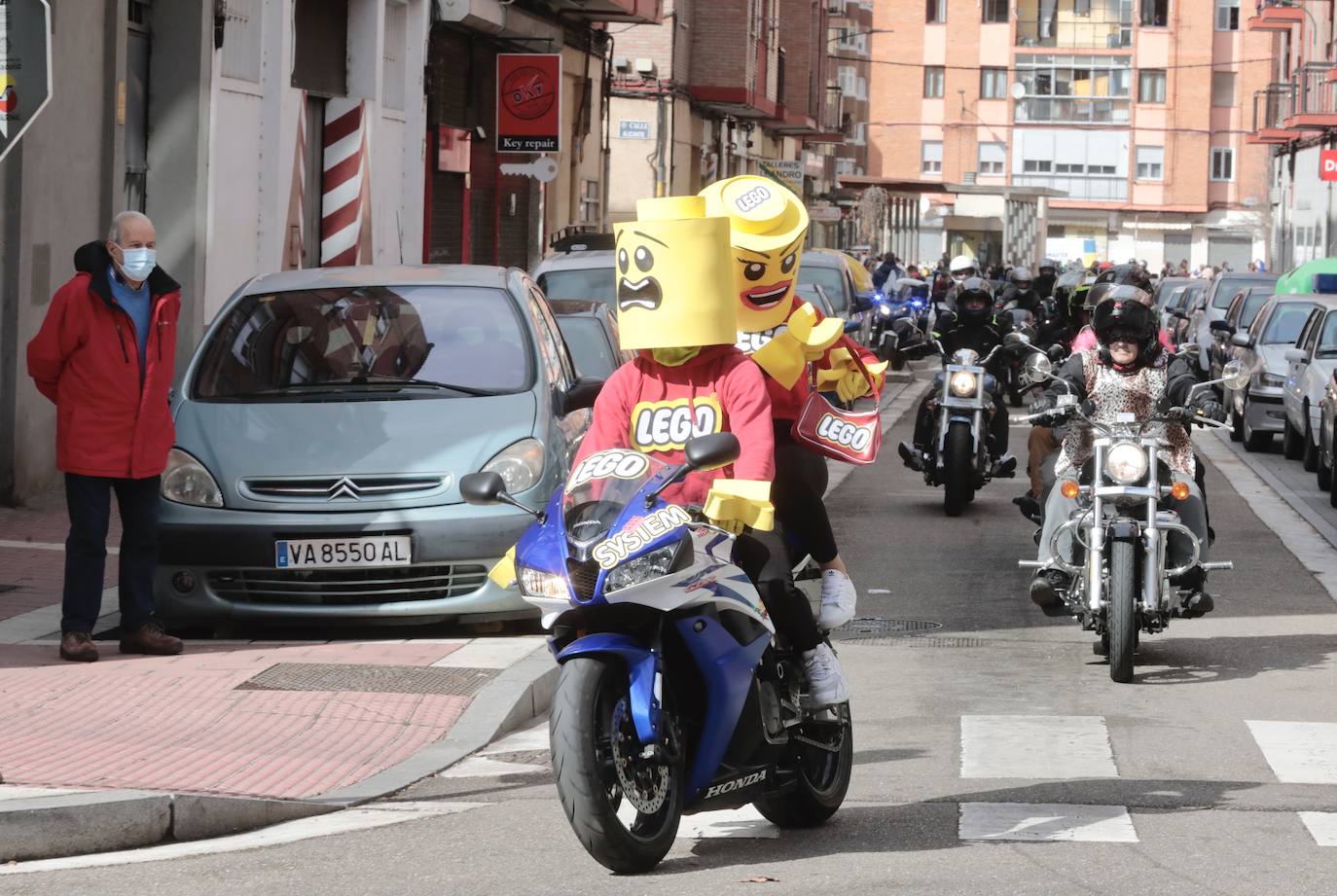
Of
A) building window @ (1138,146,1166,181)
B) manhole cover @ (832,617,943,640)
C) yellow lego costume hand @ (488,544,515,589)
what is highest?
building window @ (1138,146,1166,181)

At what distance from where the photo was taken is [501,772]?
7.77 m

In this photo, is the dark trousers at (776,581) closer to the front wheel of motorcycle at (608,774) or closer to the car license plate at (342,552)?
the front wheel of motorcycle at (608,774)

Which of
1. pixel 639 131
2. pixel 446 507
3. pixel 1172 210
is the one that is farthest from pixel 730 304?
pixel 1172 210

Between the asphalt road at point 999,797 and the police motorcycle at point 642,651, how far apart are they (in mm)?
241

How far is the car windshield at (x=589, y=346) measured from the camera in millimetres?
14172

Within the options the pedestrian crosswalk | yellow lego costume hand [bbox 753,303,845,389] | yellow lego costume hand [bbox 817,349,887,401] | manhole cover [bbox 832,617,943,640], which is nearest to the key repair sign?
manhole cover [bbox 832,617,943,640]

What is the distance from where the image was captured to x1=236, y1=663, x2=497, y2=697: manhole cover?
8.90 m

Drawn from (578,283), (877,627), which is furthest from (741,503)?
(578,283)

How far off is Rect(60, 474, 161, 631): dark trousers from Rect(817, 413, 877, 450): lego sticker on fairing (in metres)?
3.67

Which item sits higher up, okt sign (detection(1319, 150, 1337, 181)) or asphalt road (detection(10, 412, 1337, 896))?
okt sign (detection(1319, 150, 1337, 181))

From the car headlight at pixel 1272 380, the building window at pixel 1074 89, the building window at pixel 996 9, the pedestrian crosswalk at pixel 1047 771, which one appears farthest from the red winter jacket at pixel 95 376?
the building window at pixel 996 9

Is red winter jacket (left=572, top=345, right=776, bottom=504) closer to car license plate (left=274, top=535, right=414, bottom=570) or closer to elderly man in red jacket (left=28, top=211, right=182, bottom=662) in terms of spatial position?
elderly man in red jacket (left=28, top=211, right=182, bottom=662)

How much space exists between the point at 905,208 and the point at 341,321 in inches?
2922

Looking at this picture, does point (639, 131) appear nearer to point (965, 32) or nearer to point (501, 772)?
point (501, 772)
